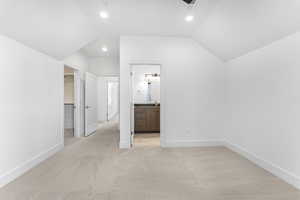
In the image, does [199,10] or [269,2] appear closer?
[269,2]

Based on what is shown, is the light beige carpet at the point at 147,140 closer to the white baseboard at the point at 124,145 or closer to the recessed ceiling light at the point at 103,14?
the white baseboard at the point at 124,145

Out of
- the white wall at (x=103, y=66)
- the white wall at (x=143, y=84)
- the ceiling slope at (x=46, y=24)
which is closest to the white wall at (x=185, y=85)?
the ceiling slope at (x=46, y=24)

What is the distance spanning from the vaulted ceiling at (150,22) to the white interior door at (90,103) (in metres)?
1.50

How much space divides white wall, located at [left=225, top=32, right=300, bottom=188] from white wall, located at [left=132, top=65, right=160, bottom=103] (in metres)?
3.05

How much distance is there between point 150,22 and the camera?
3.19m

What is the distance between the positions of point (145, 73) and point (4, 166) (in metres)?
4.70

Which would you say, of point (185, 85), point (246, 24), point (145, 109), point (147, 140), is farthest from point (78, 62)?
point (246, 24)

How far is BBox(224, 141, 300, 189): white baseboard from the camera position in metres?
2.11

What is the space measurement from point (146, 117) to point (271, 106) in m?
Result: 3.42

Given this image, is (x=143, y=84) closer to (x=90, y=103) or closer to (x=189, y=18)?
(x=90, y=103)

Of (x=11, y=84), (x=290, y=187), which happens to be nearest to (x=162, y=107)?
(x=290, y=187)

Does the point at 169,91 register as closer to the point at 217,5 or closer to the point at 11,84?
the point at 217,5

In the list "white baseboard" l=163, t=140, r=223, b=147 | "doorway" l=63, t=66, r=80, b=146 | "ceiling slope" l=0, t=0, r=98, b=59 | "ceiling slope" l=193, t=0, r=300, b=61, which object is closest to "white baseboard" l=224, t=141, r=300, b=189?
"white baseboard" l=163, t=140, r=223, b=147

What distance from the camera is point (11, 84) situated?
228cm
